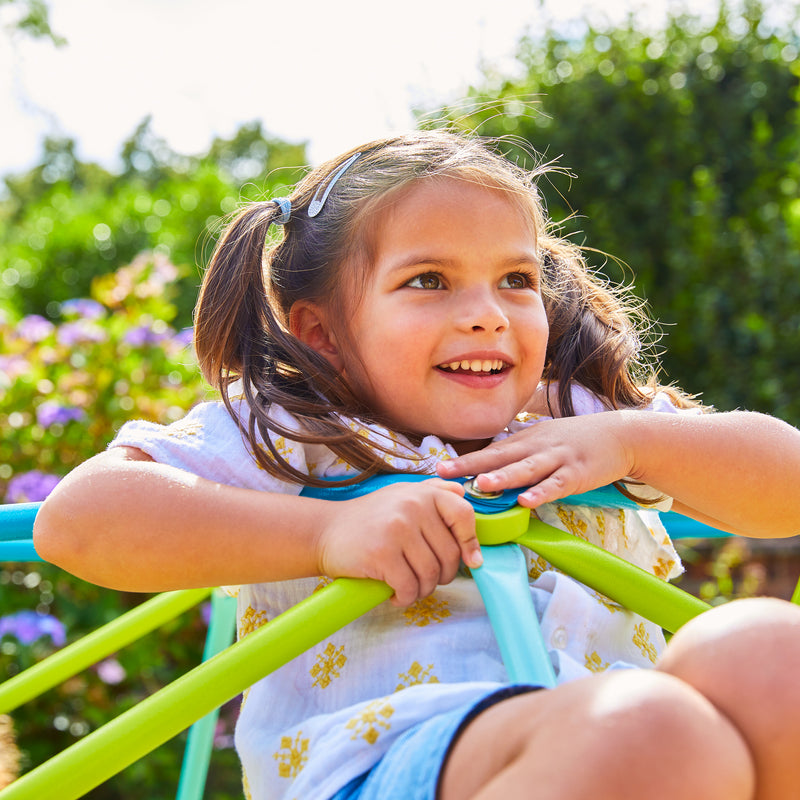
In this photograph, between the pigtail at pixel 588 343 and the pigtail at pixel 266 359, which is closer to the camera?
the pigtail at pixel 266 359

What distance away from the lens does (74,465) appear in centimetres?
272

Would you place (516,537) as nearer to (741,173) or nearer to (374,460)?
(374,460)

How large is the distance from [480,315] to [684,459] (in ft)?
1.17

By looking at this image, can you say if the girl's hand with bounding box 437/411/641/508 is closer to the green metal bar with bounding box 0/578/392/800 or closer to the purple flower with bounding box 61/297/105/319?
the green metal bar with bounding box 0/578/392/800

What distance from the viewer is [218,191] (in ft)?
21.1

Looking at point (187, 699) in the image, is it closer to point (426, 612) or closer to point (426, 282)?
point (426, 612)

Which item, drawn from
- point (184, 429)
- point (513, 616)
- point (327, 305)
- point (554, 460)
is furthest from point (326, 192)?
point (513, 616)

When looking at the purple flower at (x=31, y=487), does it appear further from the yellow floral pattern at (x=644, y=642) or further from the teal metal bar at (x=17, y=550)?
the yellow floral pattern at (x=644, y=642)

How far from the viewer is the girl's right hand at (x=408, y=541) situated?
1026mm

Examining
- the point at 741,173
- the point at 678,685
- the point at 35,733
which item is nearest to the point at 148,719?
the point at 678,685

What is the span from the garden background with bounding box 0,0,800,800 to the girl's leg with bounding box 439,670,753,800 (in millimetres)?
2049

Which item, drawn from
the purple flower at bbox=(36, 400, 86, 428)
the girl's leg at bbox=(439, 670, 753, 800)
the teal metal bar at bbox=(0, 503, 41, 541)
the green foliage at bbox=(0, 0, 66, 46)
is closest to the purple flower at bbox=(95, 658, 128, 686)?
the purple flower at bbox=(36, 400, 86, 428)

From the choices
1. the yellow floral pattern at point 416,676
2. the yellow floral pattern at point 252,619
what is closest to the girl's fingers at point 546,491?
the yellow floral pattern at point 416,676

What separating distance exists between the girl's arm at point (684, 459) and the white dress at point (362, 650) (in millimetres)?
137
